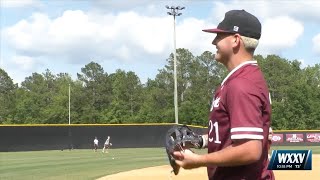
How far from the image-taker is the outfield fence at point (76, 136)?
37.3 meters

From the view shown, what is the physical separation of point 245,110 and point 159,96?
79.6 metres

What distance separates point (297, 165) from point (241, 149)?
1433 centimetres

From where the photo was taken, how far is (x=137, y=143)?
41.6 meters

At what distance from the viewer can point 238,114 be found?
2658mm

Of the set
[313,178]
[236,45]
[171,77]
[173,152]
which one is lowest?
[313,178]

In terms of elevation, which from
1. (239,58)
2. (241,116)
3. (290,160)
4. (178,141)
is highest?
(239,58)

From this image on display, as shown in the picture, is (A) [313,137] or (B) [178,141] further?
(A) [313,137]

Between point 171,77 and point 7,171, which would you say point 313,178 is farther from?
point 171,77

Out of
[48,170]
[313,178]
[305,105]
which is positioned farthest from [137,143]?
[305,105]

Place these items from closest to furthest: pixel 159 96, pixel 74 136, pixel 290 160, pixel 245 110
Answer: pixel 245 110
pixel 290 160
pixel 74 136
pixel 159 96

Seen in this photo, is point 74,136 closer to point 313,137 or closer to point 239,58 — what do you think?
point 313,137

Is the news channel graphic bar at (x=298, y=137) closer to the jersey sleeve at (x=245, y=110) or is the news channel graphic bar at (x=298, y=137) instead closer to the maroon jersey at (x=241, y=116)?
the maroon jersey at (x=241, y=116)

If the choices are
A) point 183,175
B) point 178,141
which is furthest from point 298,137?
point 178,141

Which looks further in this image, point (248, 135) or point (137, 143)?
point (137, 143)
